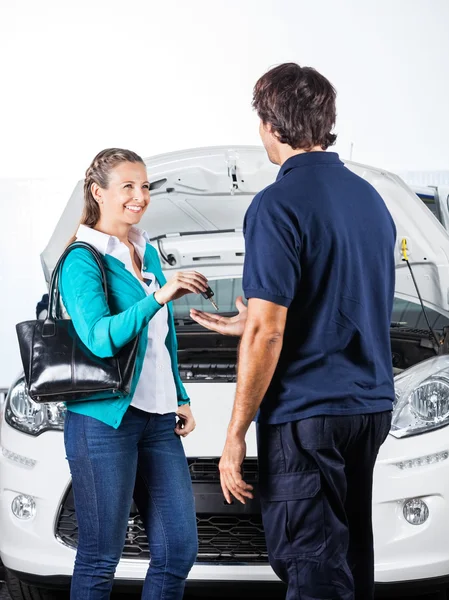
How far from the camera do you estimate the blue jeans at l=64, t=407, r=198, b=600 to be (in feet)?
6.37

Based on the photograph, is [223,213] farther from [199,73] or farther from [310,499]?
[199,73]

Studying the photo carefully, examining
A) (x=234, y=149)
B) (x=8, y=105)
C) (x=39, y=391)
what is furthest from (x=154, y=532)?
(x=8, y=105)

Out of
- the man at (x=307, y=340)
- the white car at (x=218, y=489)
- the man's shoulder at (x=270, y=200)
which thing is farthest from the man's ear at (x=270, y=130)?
the white car at (x=218, y=489)

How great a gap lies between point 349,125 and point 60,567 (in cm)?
371

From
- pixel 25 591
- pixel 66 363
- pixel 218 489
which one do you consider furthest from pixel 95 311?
pixel 25 591

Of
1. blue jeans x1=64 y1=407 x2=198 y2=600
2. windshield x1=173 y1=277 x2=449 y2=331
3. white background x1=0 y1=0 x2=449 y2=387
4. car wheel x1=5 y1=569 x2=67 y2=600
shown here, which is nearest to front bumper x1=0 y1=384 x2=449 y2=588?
car wheel x1=5 y1=569 x2=67 y2=600

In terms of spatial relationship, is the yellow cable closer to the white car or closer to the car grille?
the white car

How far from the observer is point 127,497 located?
197 cm

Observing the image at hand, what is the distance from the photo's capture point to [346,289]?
69.1 inches

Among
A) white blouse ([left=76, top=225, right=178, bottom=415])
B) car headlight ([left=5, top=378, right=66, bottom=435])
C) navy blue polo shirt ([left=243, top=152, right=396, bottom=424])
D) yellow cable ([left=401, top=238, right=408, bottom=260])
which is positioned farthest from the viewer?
yellow cable ([left=401, top=238, right=408, bottom=260])

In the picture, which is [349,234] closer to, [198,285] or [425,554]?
[198,285]

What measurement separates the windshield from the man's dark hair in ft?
6.60

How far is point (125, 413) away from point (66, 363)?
0.18m

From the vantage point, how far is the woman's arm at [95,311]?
6.17 ft
